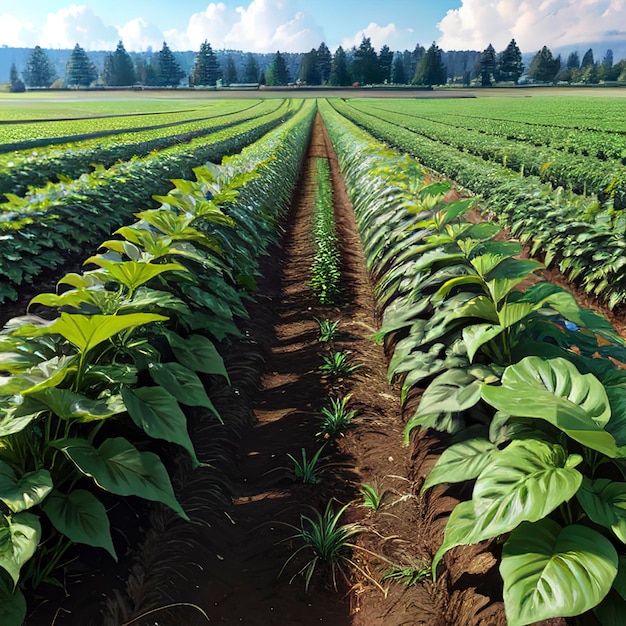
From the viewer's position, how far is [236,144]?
1944 centimetres

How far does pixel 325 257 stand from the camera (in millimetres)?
6816

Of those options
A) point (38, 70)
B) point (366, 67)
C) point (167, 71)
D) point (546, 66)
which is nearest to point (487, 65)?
point (546, 66)

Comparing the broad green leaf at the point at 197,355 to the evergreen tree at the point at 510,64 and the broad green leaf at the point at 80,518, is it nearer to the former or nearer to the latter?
the broad green leaf at the point at 80,518

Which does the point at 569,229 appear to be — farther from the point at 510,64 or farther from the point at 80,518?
the point at 510,64

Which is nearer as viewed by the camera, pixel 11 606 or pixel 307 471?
pixel 11 606

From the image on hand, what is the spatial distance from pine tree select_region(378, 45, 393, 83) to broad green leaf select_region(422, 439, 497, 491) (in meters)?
120

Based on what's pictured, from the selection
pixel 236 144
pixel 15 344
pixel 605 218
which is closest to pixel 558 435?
pixel 15 344

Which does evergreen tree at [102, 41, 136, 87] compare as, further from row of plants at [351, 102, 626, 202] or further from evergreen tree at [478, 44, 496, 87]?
row of plants at [351, 102, 626, 202]

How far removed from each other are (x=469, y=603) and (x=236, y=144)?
19.5 metres

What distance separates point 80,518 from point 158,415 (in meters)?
0.46

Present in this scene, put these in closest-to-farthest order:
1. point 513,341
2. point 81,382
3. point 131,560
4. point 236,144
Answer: point 81,382
point 131,560
point 513,341
point 236,144

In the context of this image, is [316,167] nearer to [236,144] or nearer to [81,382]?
[236,144]

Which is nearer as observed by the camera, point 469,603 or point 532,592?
point 532,592

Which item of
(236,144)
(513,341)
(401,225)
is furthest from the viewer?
(236,144)
